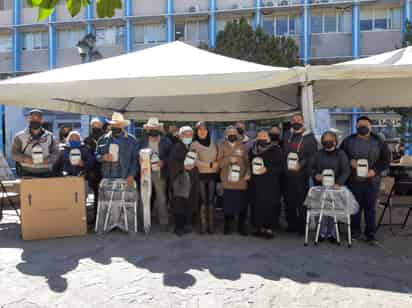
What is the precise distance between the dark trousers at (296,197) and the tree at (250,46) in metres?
13.2

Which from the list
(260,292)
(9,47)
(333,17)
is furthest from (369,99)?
(9,47)

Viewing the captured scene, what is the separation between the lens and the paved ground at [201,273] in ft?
11.9

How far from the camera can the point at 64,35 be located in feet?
88.6

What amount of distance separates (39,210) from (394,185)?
540cm

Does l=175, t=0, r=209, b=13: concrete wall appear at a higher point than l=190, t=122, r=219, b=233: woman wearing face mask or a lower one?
higher

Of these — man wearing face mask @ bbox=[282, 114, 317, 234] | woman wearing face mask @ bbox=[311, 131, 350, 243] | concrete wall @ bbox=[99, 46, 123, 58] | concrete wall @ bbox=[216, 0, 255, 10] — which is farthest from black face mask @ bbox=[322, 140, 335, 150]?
concrete wall @ bbox=[99, 46, 123, 58]

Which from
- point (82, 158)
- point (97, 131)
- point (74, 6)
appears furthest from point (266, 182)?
point (74, 6)

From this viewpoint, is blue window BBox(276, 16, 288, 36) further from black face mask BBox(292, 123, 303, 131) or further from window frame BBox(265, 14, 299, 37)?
black face mask BBox(292, 123, 303, 131)

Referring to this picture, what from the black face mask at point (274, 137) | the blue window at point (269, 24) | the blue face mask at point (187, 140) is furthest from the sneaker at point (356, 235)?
the blue window at point (269, 24)

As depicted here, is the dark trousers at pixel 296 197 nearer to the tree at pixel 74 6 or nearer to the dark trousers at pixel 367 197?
the dark trousers at pixel 367 197

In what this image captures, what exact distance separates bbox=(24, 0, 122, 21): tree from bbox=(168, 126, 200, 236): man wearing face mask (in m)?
3.96

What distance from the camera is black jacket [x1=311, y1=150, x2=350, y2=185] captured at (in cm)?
527

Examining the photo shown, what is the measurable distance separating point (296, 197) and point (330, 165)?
28.9 inches

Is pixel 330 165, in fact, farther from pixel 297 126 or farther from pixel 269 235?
pixel 269 235
